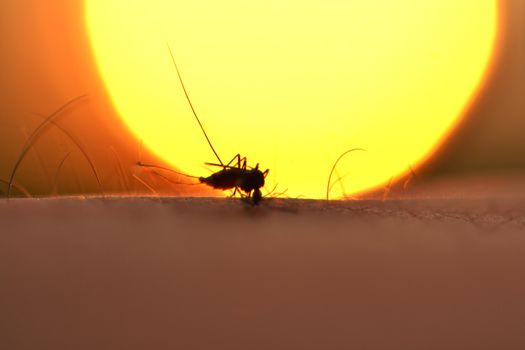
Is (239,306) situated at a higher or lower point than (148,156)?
lower

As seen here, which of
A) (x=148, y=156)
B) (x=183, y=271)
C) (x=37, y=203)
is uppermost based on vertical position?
(x=148, y=156)

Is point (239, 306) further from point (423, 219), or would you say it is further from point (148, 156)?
point (148, 156)

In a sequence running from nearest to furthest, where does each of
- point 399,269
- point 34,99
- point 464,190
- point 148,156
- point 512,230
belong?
point 399,269 → point 512,230 → point 464,190 → point 148,156 → point 34,99

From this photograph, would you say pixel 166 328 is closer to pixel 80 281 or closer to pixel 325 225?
pixel 80 281

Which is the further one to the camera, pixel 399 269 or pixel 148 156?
pixel 148 156

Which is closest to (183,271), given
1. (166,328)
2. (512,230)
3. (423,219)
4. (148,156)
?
(166,328)

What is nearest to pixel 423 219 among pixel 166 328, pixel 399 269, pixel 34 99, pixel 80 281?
pixel 399 269

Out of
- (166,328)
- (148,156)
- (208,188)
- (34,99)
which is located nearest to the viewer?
(166,328)

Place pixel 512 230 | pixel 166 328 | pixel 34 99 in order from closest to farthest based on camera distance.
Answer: pixel 166 328 → pixel 512 230 → pixel 34 99

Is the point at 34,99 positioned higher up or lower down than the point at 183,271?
higher up
